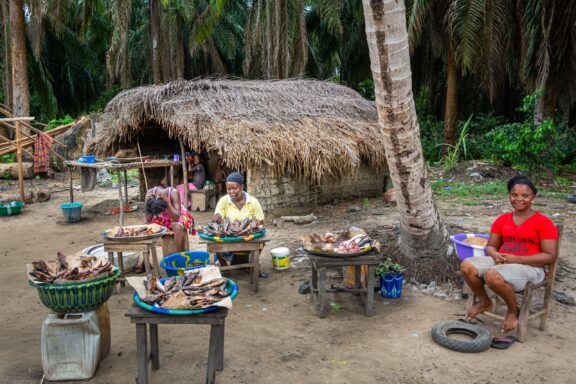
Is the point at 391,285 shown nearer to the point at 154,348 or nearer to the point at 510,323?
the point at 510,323

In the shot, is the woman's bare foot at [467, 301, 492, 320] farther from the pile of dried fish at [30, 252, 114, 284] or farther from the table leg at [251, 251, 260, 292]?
the pile of dried fish at [30, 252, 114, 284]

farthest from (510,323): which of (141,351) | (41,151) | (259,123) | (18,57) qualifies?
(18,57)

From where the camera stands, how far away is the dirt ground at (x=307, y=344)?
339 cm

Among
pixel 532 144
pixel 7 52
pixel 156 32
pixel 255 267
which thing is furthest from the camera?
pixel 7 52

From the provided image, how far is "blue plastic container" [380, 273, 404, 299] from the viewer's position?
15.8 feet

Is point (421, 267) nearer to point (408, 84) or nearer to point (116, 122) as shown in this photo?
point (408, 84)

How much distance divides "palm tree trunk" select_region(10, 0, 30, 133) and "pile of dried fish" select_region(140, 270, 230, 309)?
14030 mm

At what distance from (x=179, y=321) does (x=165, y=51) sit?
1689cm

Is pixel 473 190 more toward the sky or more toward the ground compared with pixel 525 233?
more toward the ground

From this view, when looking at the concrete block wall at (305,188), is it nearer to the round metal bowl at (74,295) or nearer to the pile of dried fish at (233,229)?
the pile of dried fish at (233,229)

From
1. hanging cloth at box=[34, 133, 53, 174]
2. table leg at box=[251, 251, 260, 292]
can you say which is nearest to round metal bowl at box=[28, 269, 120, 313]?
table leg at box=[251, 251, 260, 292]

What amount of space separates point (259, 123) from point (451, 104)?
23.6 ft

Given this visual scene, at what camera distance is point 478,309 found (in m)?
4.06

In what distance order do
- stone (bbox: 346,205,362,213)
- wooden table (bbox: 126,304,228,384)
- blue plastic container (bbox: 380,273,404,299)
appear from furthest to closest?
stone (bbox: 346,205,362,213)
blue plastic container (bbox: 380,273,404,299)
wooden table (bbox: 126,304,228,384)
